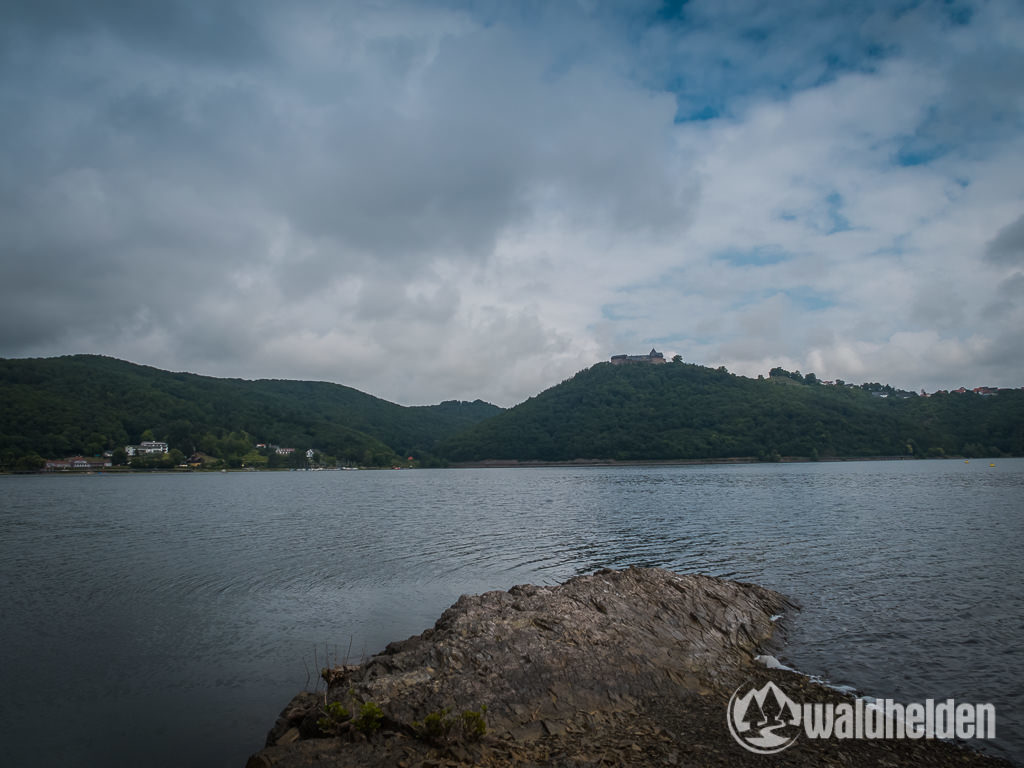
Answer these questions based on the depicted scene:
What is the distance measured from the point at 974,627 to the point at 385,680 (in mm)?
15343

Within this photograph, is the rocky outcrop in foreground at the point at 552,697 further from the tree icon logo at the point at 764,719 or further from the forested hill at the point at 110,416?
the forested hill at the point at 110,416

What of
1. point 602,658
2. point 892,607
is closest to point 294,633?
point 602,658

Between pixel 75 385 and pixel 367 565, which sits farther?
pixel 75 385

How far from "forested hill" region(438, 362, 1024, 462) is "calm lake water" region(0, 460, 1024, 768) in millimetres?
120243

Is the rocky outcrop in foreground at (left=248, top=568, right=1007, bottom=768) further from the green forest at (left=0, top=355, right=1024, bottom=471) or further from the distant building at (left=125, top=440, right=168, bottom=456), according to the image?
the distant building at (left=125, top=440, right=168, bottom=456)

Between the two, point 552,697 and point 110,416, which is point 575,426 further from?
point 552,697

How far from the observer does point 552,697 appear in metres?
9.30

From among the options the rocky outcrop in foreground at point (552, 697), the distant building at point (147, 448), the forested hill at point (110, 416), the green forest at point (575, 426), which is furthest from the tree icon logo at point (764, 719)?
the distant building at point (147, 448)

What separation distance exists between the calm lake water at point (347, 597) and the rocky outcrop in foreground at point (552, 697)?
211 centimetres

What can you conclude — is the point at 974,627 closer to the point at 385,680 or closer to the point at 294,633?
the point at 385,680

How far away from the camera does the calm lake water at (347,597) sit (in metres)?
11.0

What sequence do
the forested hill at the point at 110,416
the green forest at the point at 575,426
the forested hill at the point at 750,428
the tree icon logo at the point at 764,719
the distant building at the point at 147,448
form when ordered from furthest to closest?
the forested hill at the point at 750,428, the distant building at the point at 147,448, the green forest at the point at 575,426, the forested hill at the point at 110,416, the tree icon logo at the point at 764,719

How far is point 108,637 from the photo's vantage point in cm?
1574

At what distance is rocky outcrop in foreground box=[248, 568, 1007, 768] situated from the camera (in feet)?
25.1
